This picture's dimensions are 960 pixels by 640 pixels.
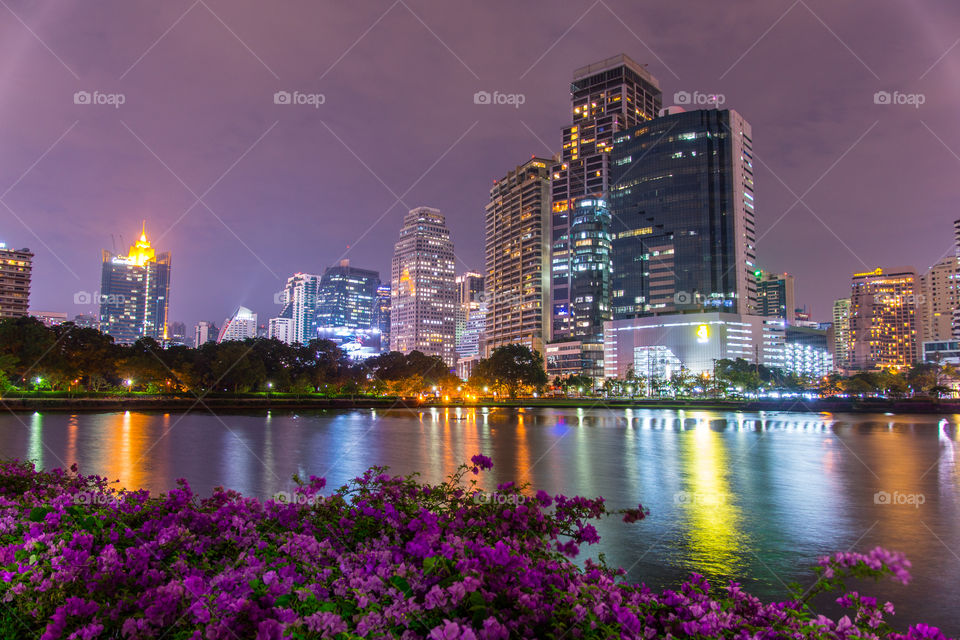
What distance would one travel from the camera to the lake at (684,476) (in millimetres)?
11016

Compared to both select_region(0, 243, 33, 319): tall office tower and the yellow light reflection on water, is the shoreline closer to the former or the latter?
the yellow light reflection on water

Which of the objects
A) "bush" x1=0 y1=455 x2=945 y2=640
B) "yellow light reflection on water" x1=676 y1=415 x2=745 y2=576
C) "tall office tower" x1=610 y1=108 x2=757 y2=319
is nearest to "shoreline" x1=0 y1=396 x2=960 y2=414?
"tall office tower" x1=610 y1=108 x2=757 y2=319

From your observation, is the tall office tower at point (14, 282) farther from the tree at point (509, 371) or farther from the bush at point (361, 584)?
the bush at point (361, 584)

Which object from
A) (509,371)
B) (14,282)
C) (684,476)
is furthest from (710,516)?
(14,282)

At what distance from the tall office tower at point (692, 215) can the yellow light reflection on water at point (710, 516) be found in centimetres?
15137

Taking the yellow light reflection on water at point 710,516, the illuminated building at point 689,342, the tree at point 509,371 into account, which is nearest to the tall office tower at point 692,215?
the illuminated building at point 689,342

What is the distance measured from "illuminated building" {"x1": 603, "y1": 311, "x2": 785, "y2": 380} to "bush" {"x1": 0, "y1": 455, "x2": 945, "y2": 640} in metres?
155

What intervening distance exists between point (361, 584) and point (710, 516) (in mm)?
12728

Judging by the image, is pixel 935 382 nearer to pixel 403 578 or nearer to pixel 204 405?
pixel 204 405

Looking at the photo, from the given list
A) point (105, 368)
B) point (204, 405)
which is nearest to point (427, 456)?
point (204, 405)

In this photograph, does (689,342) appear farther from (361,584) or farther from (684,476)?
(361,584)

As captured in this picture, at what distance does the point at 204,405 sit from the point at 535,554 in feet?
288

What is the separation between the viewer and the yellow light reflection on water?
11.0 metres

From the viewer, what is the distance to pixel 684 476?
22.8 m
